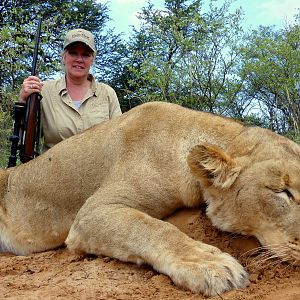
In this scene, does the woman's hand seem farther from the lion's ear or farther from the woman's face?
the lion's ear

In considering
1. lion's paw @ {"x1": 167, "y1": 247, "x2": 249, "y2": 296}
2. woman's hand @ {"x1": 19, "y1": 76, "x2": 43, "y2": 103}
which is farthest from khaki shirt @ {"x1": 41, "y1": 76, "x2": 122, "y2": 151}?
lion's paw @ {"x1": 167, "y1": 247, "x2": 249, "y2": 296}

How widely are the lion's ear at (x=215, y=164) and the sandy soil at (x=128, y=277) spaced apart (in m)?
0.38

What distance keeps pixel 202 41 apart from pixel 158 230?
1746 cm

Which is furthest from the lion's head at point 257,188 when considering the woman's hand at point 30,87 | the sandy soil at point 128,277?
the woman's hand at point 30,87

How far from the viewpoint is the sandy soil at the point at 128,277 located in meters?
2.87

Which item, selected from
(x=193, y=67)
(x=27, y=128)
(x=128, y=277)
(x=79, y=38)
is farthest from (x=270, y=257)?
(x=193, y=67)

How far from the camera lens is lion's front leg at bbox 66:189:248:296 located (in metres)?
2.90

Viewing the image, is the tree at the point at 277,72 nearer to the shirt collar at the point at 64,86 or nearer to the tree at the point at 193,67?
the tree at the point at 193,67

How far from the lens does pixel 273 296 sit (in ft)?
8.79

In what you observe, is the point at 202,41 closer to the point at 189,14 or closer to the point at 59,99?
the point at 189,14

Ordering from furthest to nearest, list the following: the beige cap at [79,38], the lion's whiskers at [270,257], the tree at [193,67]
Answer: the tree at [193,67] → the beige cap at [79,38] → the lion's whiskers at [270,257]

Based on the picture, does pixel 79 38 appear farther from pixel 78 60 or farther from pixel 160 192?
pixel 160 192

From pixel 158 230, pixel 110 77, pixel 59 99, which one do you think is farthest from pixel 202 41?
pixel 158 230

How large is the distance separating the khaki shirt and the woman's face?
19cm
